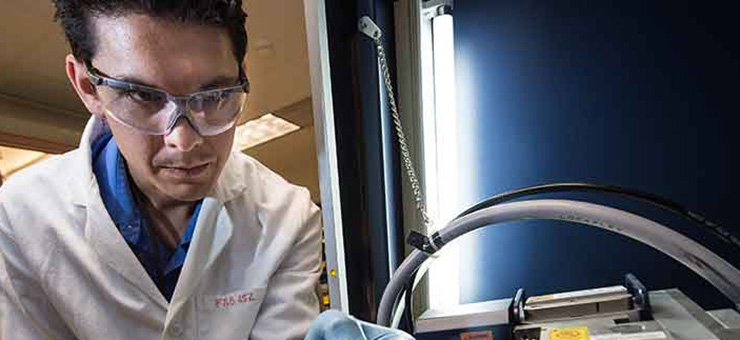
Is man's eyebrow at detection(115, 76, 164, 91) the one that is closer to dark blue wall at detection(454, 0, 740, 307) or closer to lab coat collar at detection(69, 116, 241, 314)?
lab coat collar at detection(69, 116, 241, 314)

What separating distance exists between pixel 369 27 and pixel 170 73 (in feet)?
1.59

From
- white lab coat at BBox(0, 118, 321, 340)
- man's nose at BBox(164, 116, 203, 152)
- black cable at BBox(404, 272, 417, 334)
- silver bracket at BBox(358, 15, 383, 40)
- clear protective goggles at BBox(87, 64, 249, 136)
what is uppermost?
silver bracket at BBox(358, 15, 383, 40)

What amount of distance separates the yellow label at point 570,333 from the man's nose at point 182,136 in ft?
2.55

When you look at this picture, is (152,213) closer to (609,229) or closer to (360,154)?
(360,154)

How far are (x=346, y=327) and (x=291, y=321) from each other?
1.41ft

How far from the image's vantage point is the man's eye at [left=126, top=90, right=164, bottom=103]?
0.91 metres

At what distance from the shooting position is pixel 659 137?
1.46 m

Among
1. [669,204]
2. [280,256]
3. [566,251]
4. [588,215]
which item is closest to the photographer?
[588,215]

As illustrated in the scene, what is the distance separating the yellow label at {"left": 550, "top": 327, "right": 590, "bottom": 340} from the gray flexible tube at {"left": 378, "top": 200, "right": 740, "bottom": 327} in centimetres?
20

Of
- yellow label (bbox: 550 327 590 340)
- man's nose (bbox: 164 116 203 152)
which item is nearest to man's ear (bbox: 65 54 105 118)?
man's nose (bbox: 164 116 203 152)

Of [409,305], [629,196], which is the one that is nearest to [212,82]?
[409,305]

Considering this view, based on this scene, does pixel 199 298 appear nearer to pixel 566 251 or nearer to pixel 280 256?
pixel 280 256

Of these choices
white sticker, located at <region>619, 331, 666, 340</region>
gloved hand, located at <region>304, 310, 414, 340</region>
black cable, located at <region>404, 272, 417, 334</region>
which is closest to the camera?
gloved hand, located at <region>304, 310, 414, 340</region>

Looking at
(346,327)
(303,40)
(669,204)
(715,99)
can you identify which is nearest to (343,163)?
(346,327)
